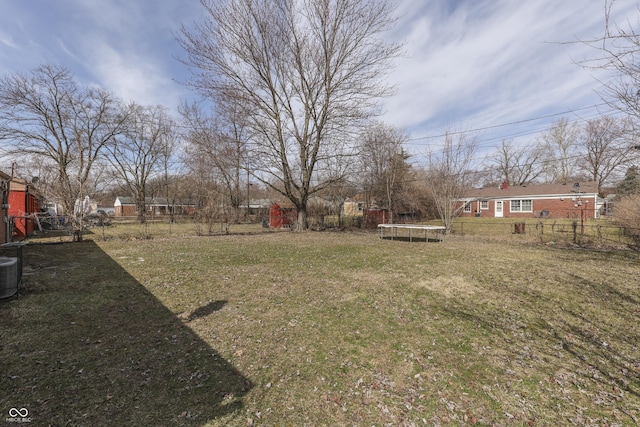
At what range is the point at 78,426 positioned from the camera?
87.8 inches

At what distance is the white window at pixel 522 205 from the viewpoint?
98.1 feet

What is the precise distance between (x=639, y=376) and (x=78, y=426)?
533 centimetres

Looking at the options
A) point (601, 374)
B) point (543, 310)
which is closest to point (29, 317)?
point (601, 374)

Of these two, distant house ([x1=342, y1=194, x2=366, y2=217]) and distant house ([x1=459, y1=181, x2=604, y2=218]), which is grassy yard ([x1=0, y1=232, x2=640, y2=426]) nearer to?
distant house ([x1=342, y1=194, x2=366, y2=217])

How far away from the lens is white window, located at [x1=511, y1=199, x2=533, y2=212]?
2990 centimetres

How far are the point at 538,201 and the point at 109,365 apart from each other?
36.0 metres

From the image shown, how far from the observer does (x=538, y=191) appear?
29578 millimetres

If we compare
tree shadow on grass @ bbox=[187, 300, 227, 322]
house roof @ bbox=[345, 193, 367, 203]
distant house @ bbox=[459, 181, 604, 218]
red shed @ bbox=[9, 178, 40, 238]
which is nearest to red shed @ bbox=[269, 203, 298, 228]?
house roof @ bbox=[345, 193, 367, 203]

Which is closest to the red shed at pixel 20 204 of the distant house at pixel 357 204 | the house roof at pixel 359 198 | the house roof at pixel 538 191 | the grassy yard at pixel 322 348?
the grassy yard at pixel 322 348

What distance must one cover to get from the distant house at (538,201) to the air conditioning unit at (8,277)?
27.0 metres

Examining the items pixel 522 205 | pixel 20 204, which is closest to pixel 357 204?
pixel 522 205

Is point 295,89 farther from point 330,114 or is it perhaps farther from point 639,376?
point 639,376

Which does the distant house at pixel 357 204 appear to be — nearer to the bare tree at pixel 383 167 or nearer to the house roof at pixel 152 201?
the bare tree at pixel 383 167

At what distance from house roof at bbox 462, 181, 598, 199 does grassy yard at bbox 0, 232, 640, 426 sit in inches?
886
